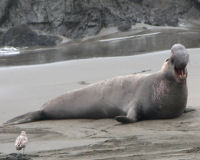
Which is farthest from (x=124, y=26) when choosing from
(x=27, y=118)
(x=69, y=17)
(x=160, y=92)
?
(x=160, y=92)

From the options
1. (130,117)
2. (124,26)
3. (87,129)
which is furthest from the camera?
(124,26)

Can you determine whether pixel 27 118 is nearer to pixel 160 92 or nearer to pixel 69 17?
pixel 160 92

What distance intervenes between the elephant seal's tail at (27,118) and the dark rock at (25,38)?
1132 centimetres

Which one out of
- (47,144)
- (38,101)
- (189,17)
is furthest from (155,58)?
(189,17)

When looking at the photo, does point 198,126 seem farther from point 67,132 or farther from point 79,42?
point 79,42

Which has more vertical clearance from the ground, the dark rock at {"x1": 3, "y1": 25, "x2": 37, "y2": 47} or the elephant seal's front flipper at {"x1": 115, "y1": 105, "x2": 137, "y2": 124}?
the elephant seal's front flipper at {"x1": 115, "y1": 105, "x2": 137, "y2": 124}

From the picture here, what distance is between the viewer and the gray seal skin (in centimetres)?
602

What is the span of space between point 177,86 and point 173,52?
0.42m

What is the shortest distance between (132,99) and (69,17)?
45.4ft

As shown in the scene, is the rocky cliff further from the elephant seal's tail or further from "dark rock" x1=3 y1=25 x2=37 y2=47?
the elephant seal's tail

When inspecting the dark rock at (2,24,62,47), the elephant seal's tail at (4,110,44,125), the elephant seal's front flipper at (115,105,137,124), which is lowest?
the dark rock at (2,24,62,47)

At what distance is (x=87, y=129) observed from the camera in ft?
18.7

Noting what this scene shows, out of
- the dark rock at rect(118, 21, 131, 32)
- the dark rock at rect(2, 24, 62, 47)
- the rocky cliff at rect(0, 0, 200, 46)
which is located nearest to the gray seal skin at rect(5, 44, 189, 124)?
the dark rock at rect(2, 24, 62, 47)

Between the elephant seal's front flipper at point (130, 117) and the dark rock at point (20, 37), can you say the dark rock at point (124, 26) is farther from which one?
the elephant seal's front flipper at point (130, 117)
